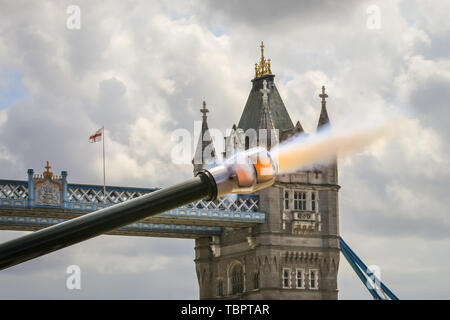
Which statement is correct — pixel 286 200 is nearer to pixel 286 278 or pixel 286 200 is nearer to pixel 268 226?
pixel 268 226

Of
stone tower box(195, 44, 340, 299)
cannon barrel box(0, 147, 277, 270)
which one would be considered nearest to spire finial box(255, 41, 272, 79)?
stone tower box(195, 44, 340, 299)

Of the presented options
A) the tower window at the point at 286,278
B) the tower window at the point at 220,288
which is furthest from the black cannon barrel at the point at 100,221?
the tower window at the point at 220,288

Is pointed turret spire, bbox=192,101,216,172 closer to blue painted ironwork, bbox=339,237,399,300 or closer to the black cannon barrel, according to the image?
blue painted ironwork, bbox=339,237,399,300

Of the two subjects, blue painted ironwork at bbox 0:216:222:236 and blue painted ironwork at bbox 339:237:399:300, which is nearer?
blue painted ironwork at bbox 0:216:222:236
